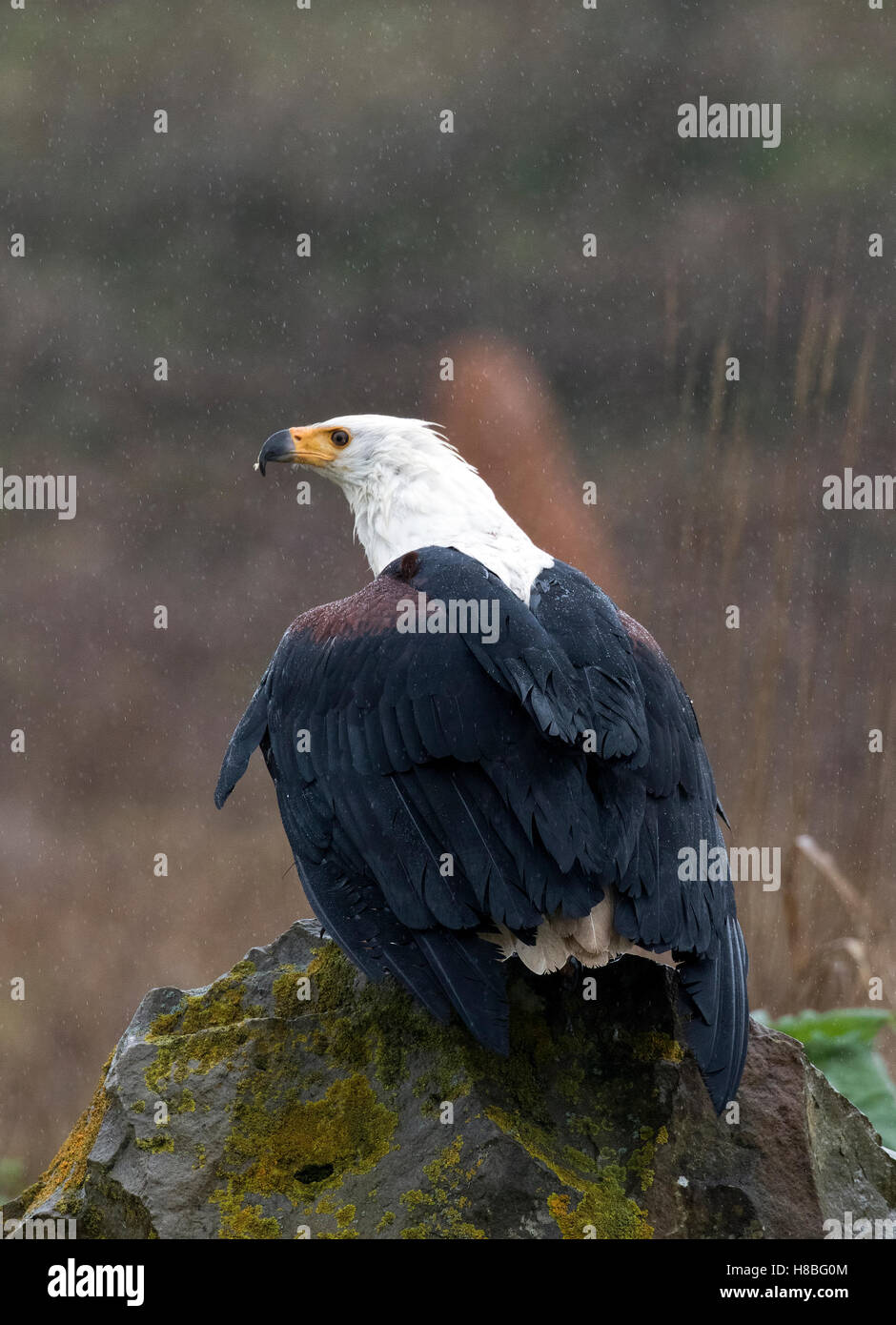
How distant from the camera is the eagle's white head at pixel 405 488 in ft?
13.4

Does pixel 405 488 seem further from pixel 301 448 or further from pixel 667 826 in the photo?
pixel 667 826

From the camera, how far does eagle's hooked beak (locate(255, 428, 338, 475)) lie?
4.55 metres

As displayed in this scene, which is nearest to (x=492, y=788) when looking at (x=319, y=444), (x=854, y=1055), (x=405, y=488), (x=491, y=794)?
(x=491, y=794)

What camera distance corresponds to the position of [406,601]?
367 centimetres

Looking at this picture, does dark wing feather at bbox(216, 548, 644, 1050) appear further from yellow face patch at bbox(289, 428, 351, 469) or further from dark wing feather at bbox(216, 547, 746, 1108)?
yellow face patch at bbox(289, 428, 351, 469)

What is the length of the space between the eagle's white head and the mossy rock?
112cm

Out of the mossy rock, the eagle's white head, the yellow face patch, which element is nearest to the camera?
the mossy rock

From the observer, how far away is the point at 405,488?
14.2ft

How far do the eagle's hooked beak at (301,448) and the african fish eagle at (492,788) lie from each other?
80cm

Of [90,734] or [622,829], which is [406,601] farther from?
[90,734]

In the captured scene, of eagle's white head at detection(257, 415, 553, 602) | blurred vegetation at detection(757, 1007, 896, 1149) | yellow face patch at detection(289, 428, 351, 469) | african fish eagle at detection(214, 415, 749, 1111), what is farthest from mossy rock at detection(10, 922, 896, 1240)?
yellow face patch at detection(289, 428, 351, 469)

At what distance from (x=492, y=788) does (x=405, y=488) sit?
1232 mm

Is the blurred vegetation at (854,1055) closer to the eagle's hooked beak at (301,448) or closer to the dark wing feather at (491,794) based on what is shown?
the dark wing feather at (491,794)

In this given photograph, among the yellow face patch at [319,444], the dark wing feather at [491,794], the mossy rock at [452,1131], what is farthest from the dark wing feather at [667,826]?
the yellow face patch at [319,444]
